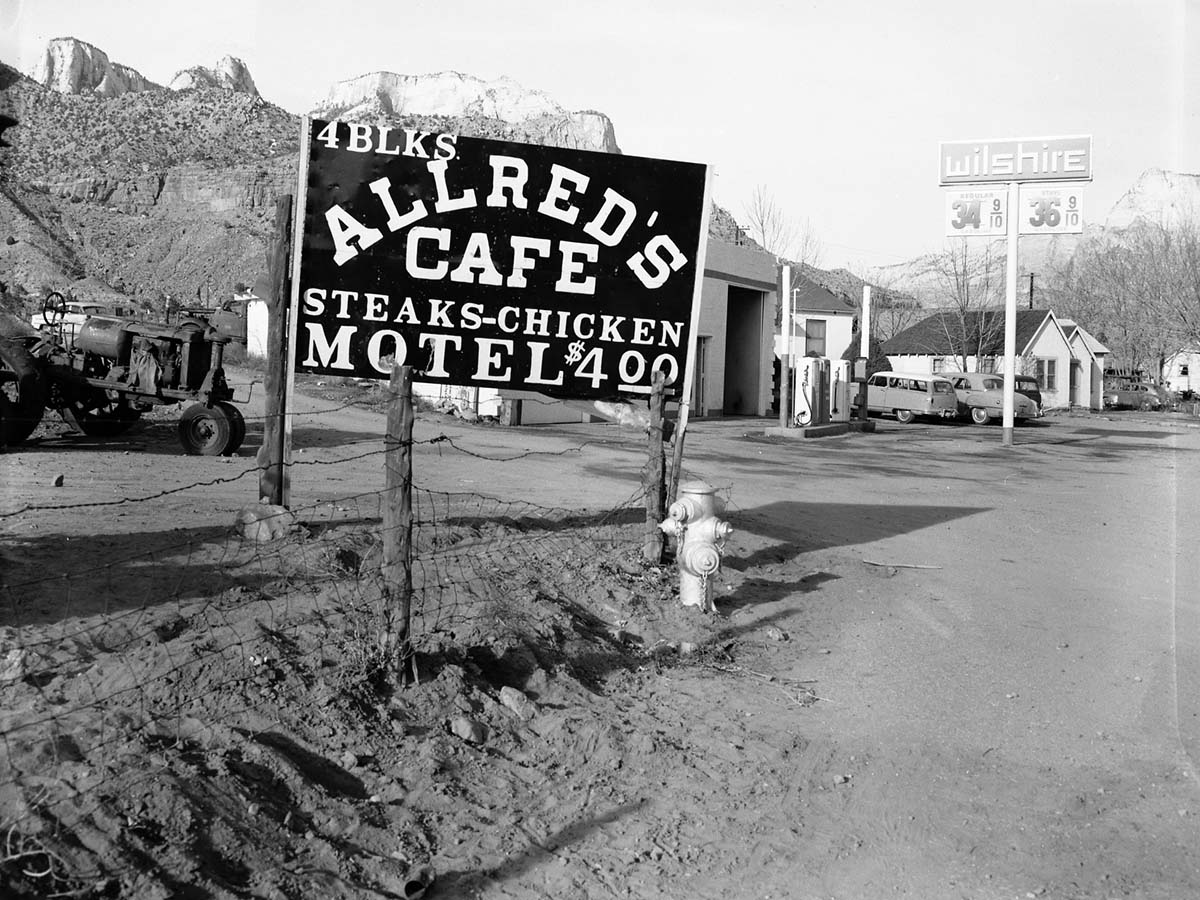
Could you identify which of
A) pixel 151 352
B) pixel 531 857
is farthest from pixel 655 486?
pixel 151 352

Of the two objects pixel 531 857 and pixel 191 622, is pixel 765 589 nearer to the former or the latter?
pixel 191 622

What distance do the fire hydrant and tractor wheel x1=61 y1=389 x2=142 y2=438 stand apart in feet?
26.8

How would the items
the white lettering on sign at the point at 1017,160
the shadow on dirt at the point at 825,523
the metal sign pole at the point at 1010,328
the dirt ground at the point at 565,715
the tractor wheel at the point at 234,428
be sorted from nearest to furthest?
the dirt ground at the point at 565,715
the shadow on dirt at the point at 825,523
the tractor wheel at the point at 234,428
the metal sign pole at the point at 1010,328
the white lettering on sign at the point at 1017,160

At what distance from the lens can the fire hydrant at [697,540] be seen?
26.0 ft

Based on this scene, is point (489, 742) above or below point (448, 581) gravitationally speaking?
below

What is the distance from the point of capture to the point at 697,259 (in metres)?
9.53

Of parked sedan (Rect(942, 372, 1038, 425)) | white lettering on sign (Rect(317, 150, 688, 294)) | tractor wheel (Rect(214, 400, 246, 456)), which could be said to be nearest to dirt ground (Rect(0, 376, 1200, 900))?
white lettering on sign (Rect(317, 150, 688, 294))

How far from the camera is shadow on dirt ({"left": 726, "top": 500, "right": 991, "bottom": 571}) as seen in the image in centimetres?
1052

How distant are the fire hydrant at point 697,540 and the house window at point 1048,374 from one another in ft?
181

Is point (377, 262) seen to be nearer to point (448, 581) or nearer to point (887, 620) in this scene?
point (448, 581)

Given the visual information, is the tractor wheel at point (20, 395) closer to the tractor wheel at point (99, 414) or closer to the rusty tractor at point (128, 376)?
the rusty tractor at point (128, 376)

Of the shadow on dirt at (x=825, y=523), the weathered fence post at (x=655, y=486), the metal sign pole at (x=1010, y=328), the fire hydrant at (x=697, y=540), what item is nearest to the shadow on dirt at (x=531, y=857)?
the fire hydrant at (x=697, y=540)

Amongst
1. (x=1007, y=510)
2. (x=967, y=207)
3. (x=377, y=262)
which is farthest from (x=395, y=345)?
(x=967, y=207)

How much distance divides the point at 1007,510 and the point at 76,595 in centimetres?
1174
